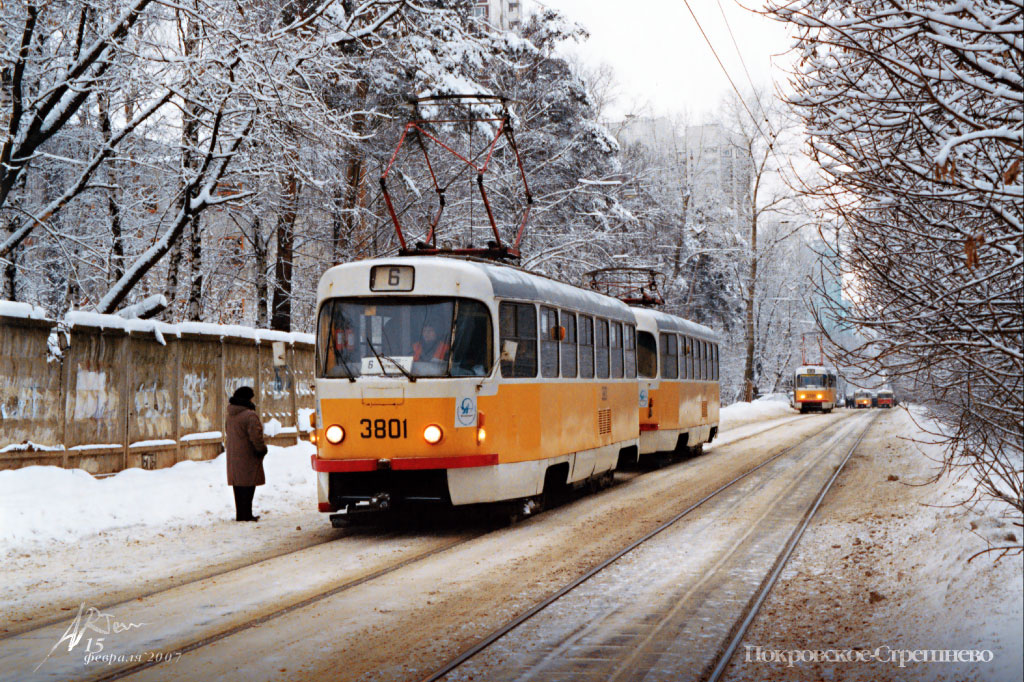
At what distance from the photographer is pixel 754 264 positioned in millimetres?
53719

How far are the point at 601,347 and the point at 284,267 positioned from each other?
43.6ft

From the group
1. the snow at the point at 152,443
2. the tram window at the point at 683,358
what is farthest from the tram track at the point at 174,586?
the tram window at the point at 683,358

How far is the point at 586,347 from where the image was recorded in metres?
15.3

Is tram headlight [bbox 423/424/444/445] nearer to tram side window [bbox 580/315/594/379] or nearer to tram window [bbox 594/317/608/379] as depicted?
tram side window [bbox 580/315/594/379]

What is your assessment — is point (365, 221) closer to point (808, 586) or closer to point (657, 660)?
point (808, 586)

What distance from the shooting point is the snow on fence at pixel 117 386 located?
41.8ft

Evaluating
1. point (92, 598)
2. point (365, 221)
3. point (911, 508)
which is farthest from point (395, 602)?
point (365, 221)

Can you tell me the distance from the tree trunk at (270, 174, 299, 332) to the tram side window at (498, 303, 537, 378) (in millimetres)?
11890

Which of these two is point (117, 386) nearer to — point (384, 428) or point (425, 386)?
Answer: point (384, 428)

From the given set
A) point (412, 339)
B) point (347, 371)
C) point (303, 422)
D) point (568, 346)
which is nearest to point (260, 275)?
point (303, 422)

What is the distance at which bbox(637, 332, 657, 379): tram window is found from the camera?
2041 centimetres
